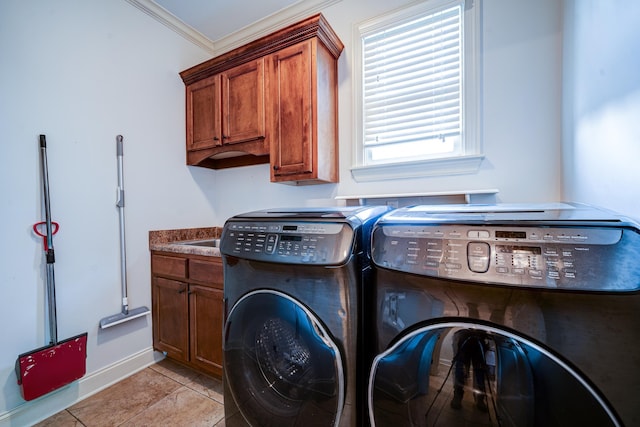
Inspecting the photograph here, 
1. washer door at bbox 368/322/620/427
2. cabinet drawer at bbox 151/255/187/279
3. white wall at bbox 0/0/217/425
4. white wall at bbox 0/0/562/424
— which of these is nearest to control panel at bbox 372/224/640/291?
washer door at bbox 368/322/620/427

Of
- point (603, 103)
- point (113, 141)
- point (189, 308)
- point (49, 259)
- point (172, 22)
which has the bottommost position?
point (189, 308)

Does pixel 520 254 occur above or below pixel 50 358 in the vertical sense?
above

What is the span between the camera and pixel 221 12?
6.95 ft

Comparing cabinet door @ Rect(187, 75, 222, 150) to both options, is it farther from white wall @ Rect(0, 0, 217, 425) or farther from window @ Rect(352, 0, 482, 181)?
window @ Rect(352, 0, 482, 181)

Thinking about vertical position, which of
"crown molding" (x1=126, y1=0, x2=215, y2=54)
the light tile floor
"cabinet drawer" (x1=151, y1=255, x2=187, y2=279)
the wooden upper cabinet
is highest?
"crown molding" (x1=126, y1=0, x2=215, y2=54)

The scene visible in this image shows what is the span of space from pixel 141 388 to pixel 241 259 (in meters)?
1.50

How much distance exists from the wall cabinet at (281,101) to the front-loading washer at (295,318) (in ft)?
2.56

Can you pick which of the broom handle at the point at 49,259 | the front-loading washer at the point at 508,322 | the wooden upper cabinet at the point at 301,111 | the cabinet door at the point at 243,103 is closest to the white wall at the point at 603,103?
the front-loading washer at the point at 508,322

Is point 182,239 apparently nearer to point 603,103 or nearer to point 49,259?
point 49,259

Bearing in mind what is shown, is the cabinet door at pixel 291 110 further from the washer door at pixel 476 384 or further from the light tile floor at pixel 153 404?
the light tile floor at pixel 153 404

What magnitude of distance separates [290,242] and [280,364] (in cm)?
48

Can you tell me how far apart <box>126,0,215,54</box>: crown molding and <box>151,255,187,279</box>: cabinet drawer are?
191 cm

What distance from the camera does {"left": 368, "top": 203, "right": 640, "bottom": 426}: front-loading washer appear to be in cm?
54

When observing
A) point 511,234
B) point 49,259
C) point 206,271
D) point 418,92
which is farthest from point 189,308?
point 418,92
